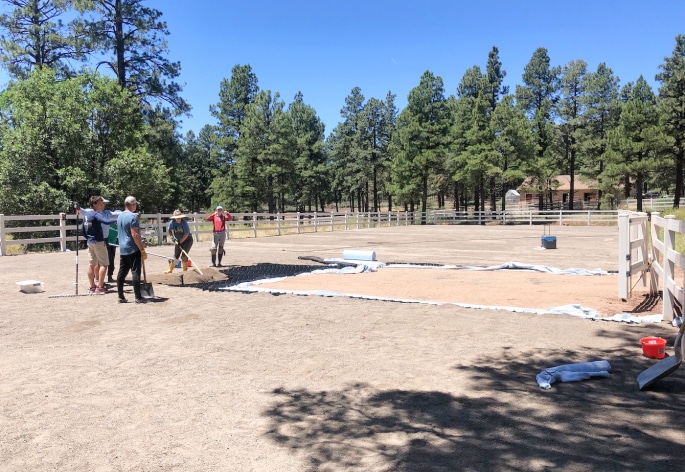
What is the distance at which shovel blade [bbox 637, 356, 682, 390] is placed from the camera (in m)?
3.84

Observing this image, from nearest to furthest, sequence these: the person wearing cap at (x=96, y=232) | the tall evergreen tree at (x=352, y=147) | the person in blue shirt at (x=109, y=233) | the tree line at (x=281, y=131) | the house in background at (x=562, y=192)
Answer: the person wearing cap at (x=96, y=232) < the person in blue shirt at (x=109, y=233) < the tree line at (x=281, y=131) < the house in background at (x=562, y=192) < the tall evergreen tree at (x=352, y=147)

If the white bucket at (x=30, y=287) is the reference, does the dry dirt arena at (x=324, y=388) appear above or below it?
below

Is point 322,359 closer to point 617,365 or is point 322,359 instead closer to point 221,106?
point 617,365

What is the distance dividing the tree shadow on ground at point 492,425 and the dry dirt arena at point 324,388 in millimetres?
14

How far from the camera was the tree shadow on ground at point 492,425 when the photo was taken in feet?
9.34

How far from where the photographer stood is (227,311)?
7211mm

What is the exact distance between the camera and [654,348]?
4633 mm

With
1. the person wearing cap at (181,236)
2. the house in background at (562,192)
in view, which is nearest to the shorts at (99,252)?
the person wearing cap at (181,236)

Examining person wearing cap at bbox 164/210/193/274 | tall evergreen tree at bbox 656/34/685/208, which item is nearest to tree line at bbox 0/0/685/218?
tall evergreen tree at bbox 656/34/685/208

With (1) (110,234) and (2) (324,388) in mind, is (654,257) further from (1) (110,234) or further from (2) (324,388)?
(1) (110,234)

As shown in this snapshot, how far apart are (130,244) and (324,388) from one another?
4.79 m

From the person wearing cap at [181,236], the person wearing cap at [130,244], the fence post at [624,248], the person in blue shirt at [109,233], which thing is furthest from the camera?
the person wearing cap at [181,236]

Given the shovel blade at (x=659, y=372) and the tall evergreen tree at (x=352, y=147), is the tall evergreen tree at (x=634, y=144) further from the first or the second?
the shovel blade at (x=659, y=372)

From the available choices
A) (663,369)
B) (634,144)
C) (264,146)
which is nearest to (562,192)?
(634,144)
